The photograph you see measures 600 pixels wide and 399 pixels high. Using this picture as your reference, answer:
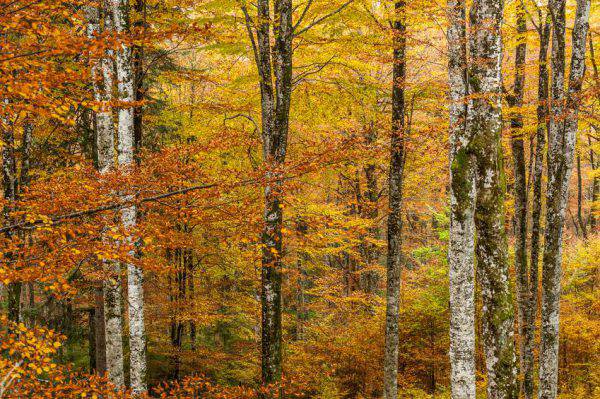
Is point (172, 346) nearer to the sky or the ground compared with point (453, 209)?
nearer to the ground

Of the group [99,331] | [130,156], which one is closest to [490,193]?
[130,156]

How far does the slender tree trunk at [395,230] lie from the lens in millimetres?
8883

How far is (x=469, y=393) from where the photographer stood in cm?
721

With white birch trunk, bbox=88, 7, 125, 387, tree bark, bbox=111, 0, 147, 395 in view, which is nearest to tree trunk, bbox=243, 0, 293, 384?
tree bark, bbox=111, 0, 147, 395

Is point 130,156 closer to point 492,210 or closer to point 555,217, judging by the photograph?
point 492,210

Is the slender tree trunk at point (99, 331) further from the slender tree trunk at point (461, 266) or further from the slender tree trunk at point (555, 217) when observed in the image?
the slender tree trunk at point (555, 217)

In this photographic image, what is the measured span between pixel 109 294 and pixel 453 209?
6371mm

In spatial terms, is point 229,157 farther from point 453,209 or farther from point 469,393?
point 469,393

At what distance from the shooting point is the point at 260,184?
5.25 metres

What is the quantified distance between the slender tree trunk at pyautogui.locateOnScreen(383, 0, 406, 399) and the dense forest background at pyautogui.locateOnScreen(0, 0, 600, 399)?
0.15 feet

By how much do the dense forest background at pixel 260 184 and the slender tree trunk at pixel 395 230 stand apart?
0.05m

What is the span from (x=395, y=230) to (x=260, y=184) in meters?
4.75

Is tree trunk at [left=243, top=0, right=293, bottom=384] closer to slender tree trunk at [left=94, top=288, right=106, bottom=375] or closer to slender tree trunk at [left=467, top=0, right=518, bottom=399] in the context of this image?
slender tree trunk at [left=467, top=0, right=518, bottom=399]

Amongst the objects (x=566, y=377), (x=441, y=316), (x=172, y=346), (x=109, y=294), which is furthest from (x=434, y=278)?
(x=109, y=294)
